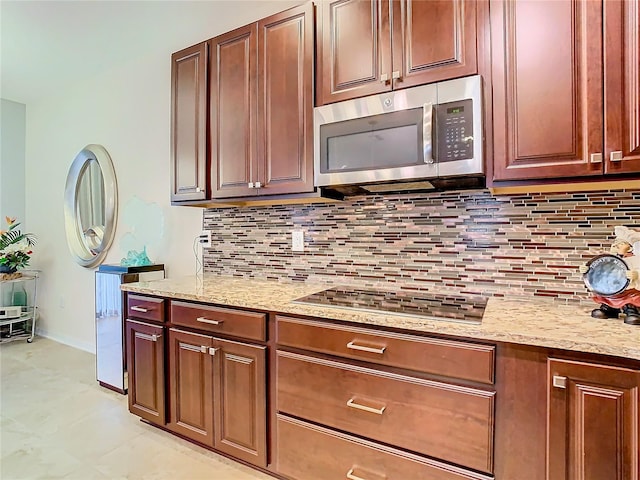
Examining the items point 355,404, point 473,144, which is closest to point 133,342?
point 355,404

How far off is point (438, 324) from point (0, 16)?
135 inches

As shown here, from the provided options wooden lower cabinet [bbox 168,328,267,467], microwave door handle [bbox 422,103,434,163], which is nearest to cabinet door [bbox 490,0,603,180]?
microwave door handle [bbox 422,103,434,163]

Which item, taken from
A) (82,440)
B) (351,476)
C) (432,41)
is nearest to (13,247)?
(82,440)

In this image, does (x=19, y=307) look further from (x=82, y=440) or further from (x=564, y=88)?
(x=564, y=88)

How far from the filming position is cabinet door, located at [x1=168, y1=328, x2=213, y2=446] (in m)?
1.82

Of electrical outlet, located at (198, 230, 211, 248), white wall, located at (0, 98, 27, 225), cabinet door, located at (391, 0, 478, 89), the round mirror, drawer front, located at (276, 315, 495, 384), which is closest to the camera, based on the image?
drawer front, located at (276, 315, 495, 384)

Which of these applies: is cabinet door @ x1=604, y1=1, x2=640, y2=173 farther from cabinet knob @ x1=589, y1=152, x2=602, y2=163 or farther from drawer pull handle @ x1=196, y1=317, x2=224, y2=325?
drawer pull handle @ x1=196, y1=317, x2=224, y2=325

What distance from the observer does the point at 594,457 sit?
107 centimetres

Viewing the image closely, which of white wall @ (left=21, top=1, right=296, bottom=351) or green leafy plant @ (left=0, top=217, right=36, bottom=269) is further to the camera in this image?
green leafy plant @ (left=0, top=217, right=36, bottom=269)

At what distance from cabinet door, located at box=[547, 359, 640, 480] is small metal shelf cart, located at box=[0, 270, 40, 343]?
15.3ft

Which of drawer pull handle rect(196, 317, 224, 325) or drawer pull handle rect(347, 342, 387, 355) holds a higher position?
drawer pull handle rect(196, 317, 224, 325)

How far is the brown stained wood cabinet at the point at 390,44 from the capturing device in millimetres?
1486

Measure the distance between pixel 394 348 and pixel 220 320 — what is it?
86cm

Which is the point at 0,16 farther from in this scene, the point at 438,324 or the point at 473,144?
the point at 438,324
